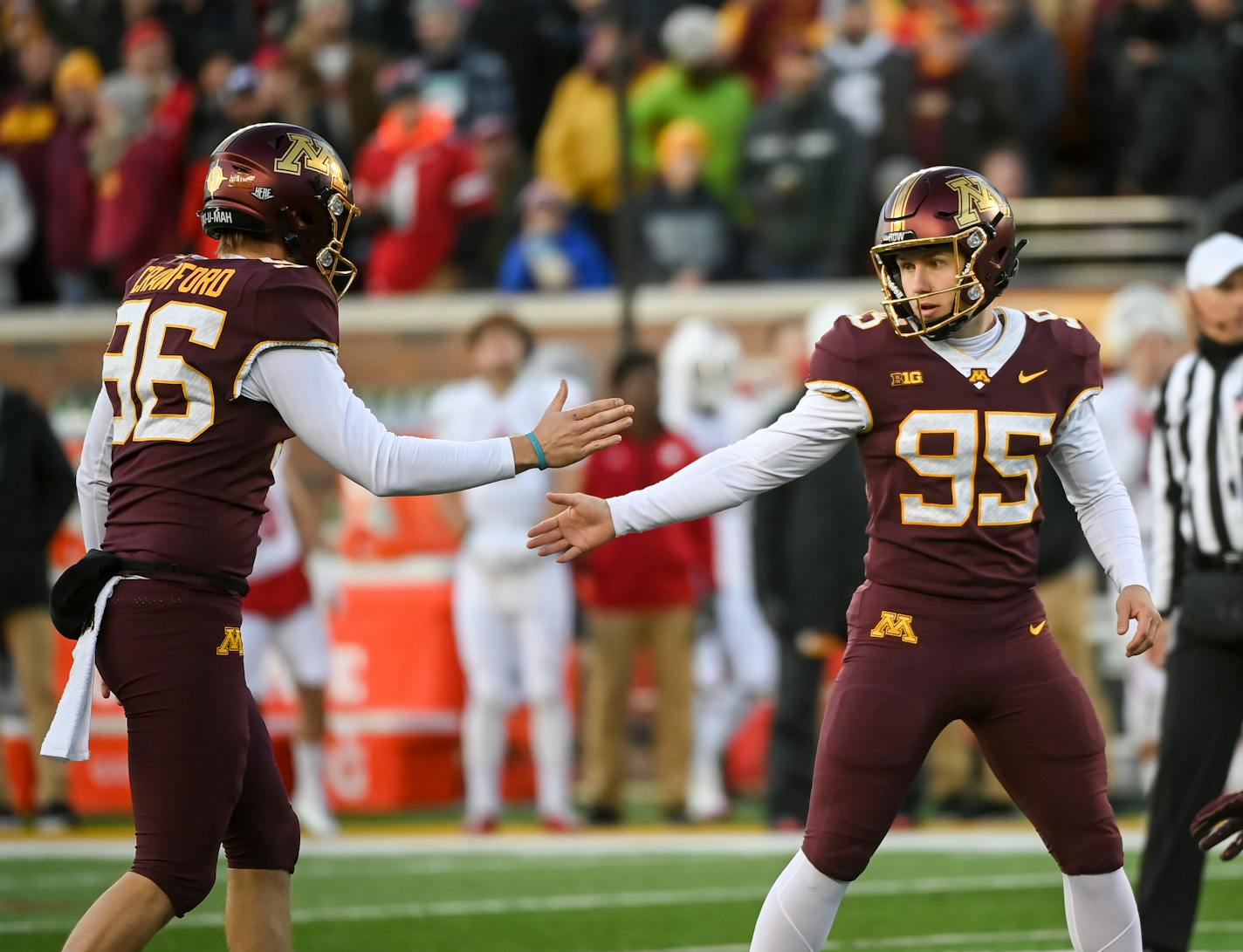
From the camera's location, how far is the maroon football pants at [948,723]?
15.9 feet

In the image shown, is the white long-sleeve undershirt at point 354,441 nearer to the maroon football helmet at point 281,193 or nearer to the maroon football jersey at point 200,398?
the maroon football jersey at point 200,398

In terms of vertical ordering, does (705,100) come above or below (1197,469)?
above

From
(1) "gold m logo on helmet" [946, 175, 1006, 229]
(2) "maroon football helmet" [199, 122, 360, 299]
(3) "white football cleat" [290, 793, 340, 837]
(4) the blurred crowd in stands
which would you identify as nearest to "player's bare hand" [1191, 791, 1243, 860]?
A: (1) "gold m logo on helmet" [946, 175, 1006, 229]

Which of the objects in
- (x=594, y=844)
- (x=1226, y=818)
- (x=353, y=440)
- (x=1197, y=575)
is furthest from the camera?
(x=594, y=844)

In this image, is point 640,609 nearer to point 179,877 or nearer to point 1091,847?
point 1091,847

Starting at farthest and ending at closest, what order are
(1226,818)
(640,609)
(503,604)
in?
1. (640,609)
2. (503,604)
3. (1226,818)

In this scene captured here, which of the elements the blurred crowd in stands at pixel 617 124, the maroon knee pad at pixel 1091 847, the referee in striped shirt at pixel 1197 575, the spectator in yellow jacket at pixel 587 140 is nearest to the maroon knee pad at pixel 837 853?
the maroon knee pad at pixel 1091 847

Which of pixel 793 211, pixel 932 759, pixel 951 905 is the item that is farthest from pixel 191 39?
pixel 951 905

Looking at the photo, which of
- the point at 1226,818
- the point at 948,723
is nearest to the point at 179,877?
the point at 948,723

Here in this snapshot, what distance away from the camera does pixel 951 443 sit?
4.93 meters

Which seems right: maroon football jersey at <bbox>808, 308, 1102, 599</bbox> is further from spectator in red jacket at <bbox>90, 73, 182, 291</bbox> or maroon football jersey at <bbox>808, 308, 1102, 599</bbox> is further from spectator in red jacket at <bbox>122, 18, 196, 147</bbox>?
spectator in red jacket at <bbox>122, 18, 196, 147</bbox>

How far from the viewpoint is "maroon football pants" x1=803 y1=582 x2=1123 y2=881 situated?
486cm

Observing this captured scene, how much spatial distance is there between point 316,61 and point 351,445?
32.3 feet

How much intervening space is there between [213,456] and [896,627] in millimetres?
1519
